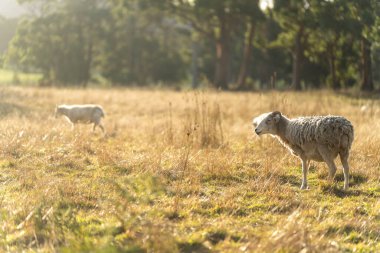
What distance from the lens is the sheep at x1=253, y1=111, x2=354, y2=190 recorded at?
25.4 feet

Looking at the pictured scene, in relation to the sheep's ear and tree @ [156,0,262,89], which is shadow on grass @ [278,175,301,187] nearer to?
the sheep's ear

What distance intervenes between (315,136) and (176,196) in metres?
2.51

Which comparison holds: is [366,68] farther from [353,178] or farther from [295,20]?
[353,178]

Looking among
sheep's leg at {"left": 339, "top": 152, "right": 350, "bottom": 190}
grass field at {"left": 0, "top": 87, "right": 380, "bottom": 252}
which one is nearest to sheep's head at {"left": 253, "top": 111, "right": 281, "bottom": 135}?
grass field at {"left": 0, "top": 87, "right": 380, "bottom": 252}

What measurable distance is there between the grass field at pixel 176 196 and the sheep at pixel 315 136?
398 mm

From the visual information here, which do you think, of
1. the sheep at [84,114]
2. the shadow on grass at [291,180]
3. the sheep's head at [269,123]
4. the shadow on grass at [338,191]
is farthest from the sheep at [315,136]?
the sheep at [84,114]

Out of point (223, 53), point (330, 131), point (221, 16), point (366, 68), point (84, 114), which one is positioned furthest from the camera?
point (223, 53)

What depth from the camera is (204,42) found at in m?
56.3

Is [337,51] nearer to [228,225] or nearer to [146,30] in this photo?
[146,30]

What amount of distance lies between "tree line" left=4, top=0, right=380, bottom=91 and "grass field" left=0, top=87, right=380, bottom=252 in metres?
13.0

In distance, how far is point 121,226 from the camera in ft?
18.9

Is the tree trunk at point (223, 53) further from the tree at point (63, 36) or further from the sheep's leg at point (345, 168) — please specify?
the sheep's leg at point (345, 168)

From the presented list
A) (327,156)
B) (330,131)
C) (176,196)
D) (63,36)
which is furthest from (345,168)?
(63,36)

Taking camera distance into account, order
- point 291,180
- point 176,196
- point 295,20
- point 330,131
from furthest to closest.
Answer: point 295,20 < point 291,180 < point 330,131 < point 176,196
